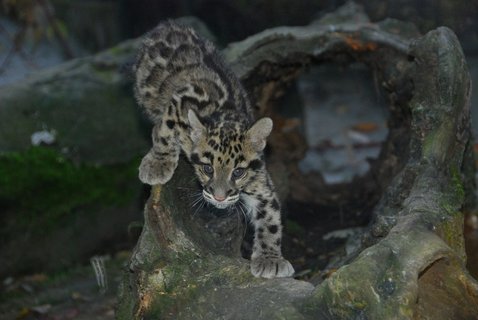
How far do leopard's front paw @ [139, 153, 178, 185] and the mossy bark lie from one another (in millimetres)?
80

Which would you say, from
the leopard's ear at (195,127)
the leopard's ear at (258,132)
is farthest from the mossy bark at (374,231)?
the leopard's ear at (258,132)

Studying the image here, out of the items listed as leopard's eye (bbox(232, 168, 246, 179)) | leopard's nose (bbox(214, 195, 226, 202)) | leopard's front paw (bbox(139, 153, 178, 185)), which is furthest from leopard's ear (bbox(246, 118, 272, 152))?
leopard's front paw (bbox(139, 153, 178, 185))

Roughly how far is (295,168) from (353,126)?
2.31m

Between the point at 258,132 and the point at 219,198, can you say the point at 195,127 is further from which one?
the point at 219,198

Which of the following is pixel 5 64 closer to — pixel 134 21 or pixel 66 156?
pixel 134 21

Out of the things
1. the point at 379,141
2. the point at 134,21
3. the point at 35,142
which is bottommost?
the point at 379,141

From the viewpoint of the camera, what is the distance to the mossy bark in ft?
15.4

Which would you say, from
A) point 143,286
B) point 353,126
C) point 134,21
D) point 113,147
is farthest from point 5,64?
point 143,286

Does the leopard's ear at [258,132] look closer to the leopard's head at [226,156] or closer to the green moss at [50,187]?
the leopard's head at [226,156]

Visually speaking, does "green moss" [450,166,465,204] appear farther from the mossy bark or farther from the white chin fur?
the white chin fur

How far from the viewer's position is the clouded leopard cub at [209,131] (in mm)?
6082

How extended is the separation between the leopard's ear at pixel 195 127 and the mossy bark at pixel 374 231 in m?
0.40

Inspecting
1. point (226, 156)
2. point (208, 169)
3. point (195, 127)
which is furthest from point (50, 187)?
point (226, 156)

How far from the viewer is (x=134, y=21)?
496 inches
